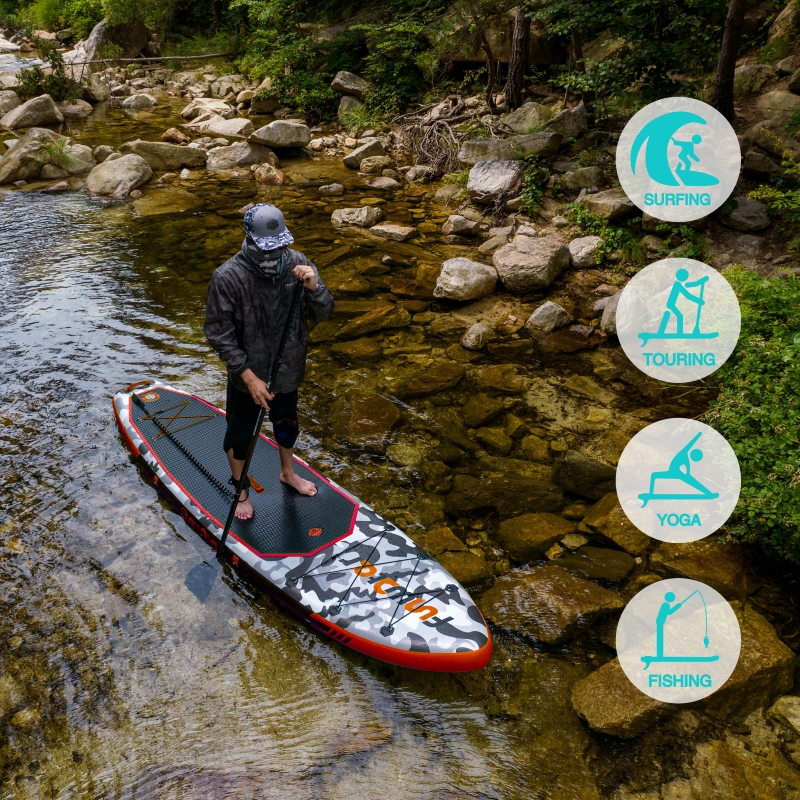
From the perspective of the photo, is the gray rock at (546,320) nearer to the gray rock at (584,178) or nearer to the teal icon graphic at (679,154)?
the teal icon graphic at (679,154)

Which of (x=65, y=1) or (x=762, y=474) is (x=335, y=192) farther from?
(x=65, y=1)

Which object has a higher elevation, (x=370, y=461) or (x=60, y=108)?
(x=60, y=108)

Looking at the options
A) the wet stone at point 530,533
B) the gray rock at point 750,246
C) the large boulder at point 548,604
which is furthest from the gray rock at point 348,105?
the large boulder at point 548,604

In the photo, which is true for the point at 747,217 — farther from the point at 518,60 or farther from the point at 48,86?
the point at 48,86

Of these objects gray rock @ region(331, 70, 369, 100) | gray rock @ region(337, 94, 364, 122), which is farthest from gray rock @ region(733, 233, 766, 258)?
gray rock @ region(331, 70, 369, 100)

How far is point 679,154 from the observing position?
27.7 ft

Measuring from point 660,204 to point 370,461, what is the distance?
584 centimetres

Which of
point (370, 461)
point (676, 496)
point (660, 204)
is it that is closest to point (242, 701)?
point (370, 461)

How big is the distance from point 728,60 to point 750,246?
248 centimetres

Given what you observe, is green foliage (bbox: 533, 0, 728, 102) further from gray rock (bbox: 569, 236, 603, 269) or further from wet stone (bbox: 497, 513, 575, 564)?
wet stone (bbox: 497, 513, 575, 564)

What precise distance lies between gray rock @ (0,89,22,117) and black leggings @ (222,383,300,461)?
2017cm

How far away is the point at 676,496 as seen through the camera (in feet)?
16.3

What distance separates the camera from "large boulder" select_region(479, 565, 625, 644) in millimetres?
4168

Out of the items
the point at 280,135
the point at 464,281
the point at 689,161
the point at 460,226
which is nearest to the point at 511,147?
the point at 460,226
